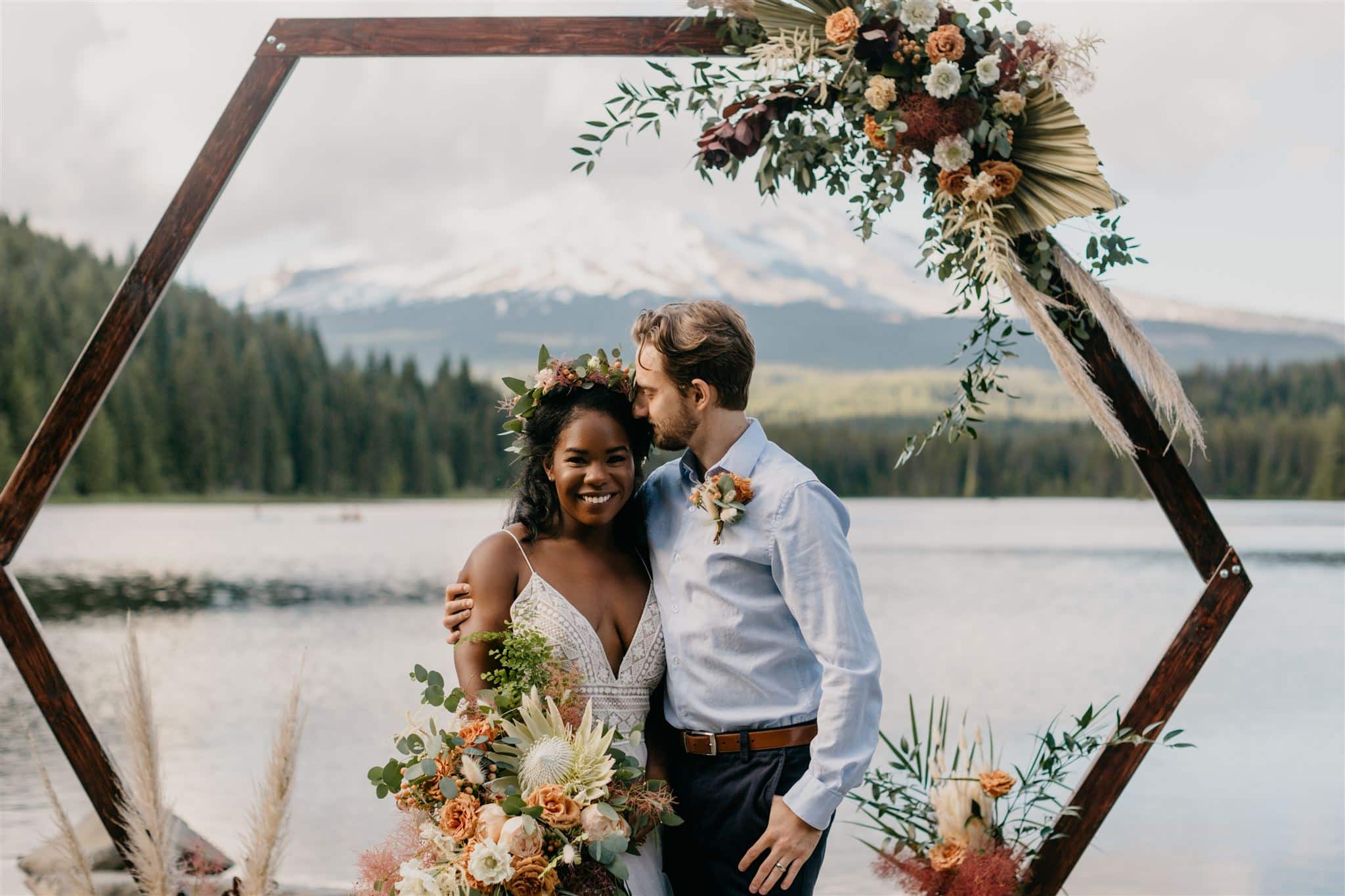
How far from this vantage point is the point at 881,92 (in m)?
3.82

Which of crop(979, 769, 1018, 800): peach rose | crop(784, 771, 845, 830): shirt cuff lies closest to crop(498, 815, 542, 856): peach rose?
crop(784, 771, 845, 830): shirt cuff

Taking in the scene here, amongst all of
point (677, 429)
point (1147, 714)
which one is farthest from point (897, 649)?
point (677, 429)

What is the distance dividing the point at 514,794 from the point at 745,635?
696 millimetres

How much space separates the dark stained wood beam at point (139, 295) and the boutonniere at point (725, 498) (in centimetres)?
214

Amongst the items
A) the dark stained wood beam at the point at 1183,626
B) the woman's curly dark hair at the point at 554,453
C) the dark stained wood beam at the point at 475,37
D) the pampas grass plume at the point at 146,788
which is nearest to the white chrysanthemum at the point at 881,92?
the dark stained wood beam at the point at 475,37

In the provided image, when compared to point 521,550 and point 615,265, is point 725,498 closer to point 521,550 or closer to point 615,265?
point 521,550

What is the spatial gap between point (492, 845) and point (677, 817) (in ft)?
1.48

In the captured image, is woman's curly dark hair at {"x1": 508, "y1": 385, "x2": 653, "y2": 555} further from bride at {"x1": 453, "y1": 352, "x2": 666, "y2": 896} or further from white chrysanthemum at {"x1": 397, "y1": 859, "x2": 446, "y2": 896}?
white chrysanthemum at {"x1": 397, "y1": 859, "x2": 446, "y2": 896}

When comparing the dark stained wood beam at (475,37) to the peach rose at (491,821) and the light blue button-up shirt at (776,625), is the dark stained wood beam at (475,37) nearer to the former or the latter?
the light blue button-up shirt at (776,625)

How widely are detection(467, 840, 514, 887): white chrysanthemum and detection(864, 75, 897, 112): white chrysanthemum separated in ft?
7.90

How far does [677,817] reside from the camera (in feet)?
9.95

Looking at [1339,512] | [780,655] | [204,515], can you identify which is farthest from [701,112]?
[204,515]

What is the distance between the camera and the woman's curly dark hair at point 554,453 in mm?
3309

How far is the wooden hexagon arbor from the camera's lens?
404 cm
